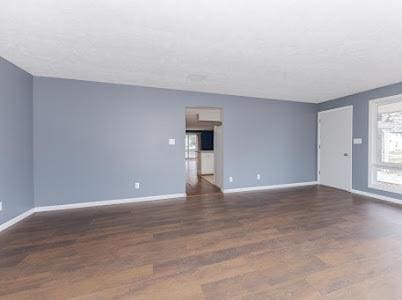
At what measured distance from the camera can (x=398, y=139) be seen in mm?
4133

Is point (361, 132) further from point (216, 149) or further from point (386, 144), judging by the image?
point (216, 149)

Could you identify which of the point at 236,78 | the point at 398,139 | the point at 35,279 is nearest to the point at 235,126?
the point at 236,78

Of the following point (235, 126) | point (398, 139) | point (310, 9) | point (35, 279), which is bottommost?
point (35, 279)

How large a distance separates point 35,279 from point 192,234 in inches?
63.7

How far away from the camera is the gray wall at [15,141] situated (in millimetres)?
2854

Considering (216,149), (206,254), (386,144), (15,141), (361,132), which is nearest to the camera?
(206,254)

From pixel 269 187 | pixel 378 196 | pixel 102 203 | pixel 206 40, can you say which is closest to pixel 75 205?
pixel 102 203

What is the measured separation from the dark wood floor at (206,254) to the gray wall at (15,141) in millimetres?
413

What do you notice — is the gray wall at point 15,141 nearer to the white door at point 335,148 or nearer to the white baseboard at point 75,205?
the white baseboard at point 75,205

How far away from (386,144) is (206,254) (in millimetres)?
4616

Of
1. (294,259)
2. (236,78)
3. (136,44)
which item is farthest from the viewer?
(236,78)

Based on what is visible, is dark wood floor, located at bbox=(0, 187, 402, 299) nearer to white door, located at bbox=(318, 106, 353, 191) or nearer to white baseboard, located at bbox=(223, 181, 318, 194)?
white baseboard, located at bbox=(223, 181, 318, 194)

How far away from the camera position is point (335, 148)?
541 cm

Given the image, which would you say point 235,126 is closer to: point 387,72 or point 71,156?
point 387,72
